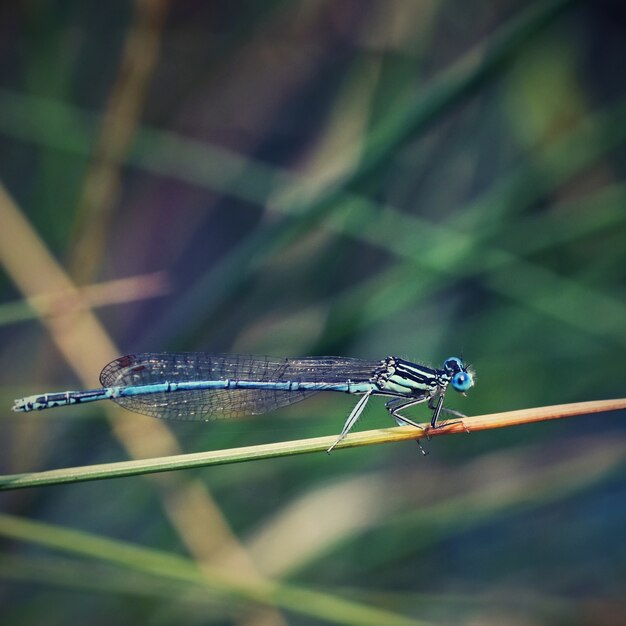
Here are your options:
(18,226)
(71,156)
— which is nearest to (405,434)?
(18,226)

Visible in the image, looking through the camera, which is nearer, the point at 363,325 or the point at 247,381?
the point at 247,381

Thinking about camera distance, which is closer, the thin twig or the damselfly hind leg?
the thin twig

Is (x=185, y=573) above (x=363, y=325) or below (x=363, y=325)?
below

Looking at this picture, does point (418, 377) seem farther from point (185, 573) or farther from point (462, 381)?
point (185, 573)

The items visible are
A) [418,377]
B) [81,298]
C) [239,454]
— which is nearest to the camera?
[239,454]

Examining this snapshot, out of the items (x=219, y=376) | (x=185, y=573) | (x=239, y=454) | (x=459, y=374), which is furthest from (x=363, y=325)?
(x=239, y=454)

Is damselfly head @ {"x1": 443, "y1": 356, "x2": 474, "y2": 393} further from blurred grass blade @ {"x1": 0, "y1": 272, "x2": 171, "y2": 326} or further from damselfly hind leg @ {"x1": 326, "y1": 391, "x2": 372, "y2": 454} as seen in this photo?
blurred grass blade @ {"x1": 0, "y1": 272, "x2": 171, "y2": 326}

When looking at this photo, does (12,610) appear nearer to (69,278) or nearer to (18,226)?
(69,278)

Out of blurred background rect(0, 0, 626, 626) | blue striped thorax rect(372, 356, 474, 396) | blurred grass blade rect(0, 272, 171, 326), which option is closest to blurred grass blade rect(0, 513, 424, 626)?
blurred background rect(0, 0, 626, 626)
